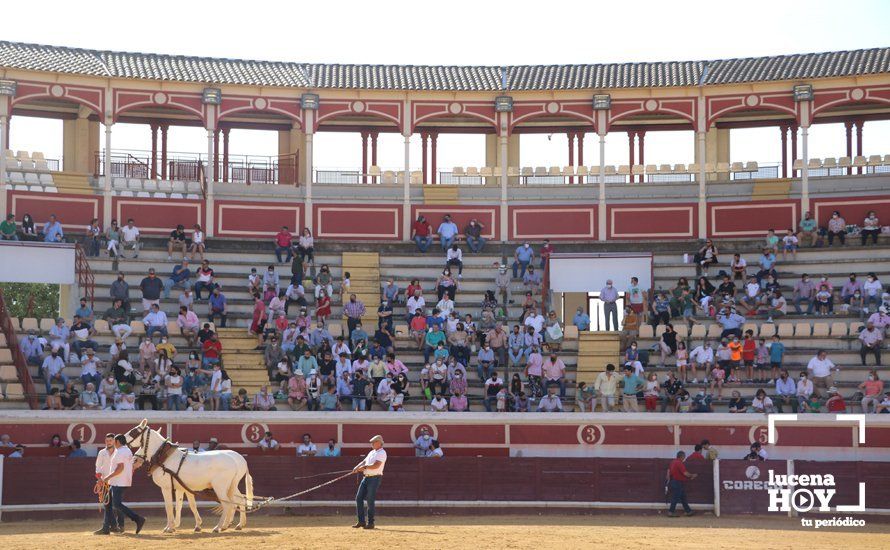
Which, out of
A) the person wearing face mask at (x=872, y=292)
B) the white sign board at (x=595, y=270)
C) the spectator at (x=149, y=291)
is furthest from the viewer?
the white sign board at (x=595, y=270)

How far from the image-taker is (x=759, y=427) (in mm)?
27641

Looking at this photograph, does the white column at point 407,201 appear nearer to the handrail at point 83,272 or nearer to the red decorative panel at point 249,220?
the red decorative panel at point 249,220

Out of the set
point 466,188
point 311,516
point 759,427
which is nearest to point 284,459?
point 311,516

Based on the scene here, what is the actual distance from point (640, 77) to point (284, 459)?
1714cm

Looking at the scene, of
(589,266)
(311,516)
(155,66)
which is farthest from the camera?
(155,66)

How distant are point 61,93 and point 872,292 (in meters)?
20.3

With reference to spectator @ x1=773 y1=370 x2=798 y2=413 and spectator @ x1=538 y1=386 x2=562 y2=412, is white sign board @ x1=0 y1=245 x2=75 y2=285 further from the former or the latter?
spectator @ x1=773 y1=370 x2=798 y2=413

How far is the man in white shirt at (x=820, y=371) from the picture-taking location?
29031 millimetres

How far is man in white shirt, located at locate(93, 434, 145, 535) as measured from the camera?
21.5m

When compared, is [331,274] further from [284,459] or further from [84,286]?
[284,459]

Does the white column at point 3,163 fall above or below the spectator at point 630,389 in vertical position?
above

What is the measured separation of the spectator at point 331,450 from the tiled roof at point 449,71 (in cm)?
1343

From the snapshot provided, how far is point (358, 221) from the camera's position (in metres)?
38.5

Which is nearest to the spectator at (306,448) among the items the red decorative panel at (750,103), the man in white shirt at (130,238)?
the man in white shirt at (130,238)
